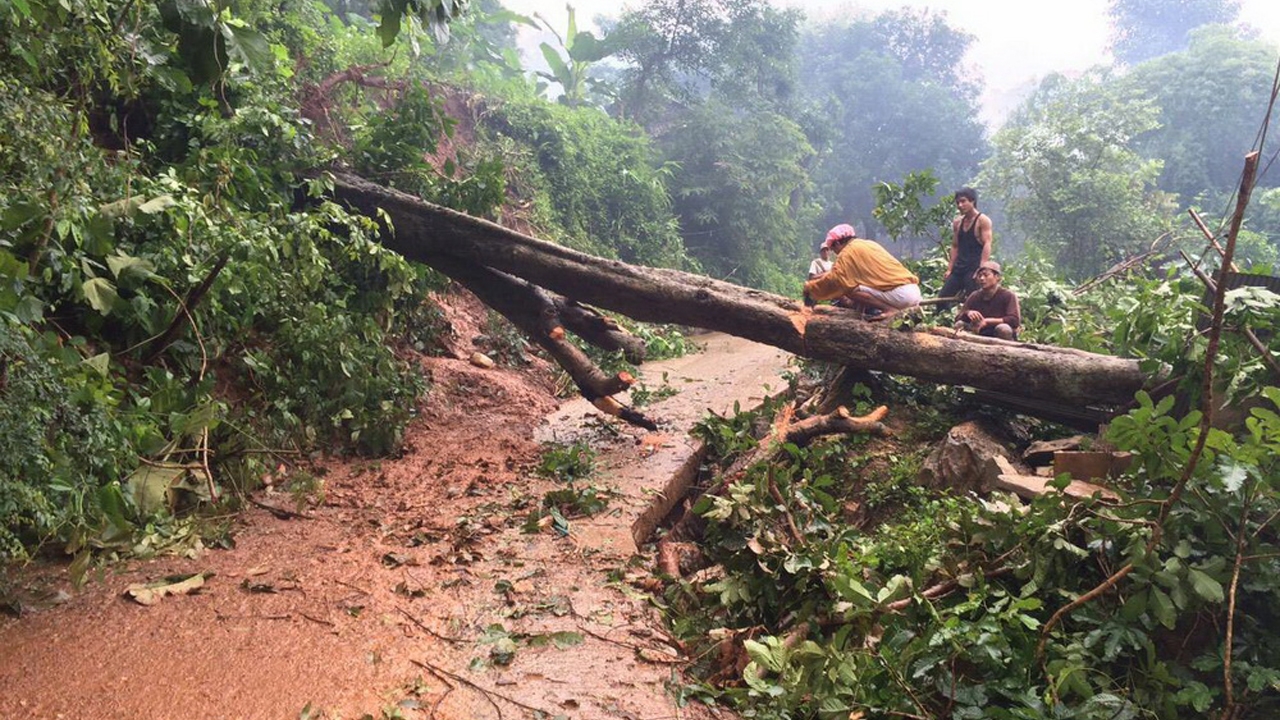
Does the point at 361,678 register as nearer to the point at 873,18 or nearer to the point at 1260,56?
the point at 1260,56

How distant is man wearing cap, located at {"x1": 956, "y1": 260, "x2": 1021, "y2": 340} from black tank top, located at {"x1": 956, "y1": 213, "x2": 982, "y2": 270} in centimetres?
64

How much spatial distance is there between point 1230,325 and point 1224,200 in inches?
880

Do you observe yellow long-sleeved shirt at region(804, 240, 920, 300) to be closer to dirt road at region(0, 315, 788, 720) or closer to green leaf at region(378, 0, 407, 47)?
dirt road at region(0, 315, 788, 720)

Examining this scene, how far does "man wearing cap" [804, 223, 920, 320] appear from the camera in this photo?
639 cm

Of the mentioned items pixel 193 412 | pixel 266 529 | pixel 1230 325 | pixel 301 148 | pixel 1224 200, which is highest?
pixel 1224 200

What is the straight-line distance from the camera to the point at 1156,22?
107 feet

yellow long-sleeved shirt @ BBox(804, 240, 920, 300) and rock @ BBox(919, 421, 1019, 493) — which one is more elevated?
yellow long-sleeved shirt @ BBox(804, 240, 920, 300)

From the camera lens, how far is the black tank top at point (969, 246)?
7539mm

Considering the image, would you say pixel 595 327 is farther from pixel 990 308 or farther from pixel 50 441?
pixel 50 441

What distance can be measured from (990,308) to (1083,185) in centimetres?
1197

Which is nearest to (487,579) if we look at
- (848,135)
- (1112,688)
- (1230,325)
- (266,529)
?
(266,529)

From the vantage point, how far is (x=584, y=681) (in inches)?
121

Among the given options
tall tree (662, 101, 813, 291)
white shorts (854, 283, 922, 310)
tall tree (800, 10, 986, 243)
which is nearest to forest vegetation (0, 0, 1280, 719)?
white shorts (854, 283, 922, 310)

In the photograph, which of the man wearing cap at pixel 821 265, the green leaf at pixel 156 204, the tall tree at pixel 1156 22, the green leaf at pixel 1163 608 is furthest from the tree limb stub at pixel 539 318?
the tall tree at pixel 1156 22
